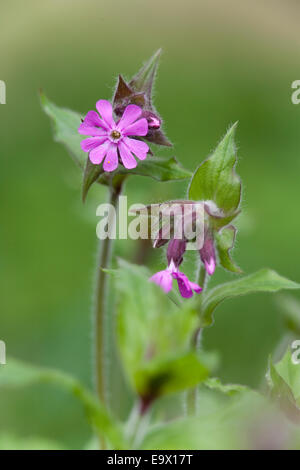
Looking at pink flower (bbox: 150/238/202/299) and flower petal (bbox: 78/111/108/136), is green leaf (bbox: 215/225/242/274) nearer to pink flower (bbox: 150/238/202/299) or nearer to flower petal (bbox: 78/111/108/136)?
pink flower (bbox: 150/238/202/299)

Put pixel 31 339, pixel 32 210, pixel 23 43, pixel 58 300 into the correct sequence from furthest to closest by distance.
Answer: pixel 23 43, pixel 32 210, pixel 58 300, pixel 31 339

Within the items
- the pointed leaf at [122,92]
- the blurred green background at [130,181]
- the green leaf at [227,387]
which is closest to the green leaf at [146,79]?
the pointed leaf at [122,92]

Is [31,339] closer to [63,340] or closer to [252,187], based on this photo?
[63,340]

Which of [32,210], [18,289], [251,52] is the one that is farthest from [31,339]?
[251,52]

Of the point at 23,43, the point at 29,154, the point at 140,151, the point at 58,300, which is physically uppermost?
the point at 23,43

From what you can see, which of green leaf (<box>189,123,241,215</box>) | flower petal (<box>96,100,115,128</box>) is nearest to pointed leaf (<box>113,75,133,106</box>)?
flower petal (<box>96,100,115,128</box>)

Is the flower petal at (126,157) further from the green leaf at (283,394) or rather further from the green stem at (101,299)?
the green leaf at (283,394)
